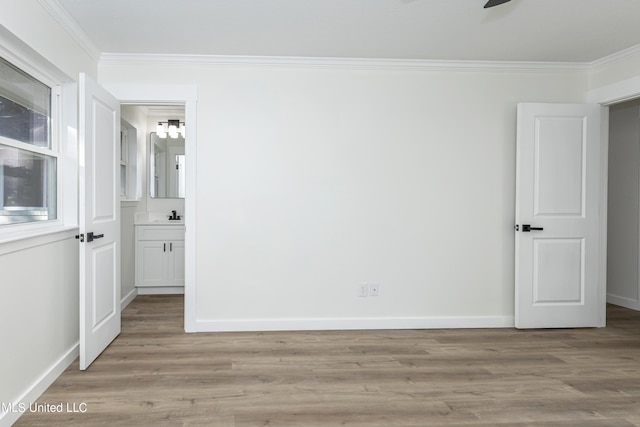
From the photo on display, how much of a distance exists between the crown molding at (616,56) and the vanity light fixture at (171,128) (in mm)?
4585

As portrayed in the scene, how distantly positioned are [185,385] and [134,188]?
10.8 feet

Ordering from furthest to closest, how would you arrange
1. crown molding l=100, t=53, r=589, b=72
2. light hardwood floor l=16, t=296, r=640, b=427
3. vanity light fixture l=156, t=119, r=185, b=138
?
vanity light fixture l=156, t=119, r=185, b=138 → crown molding l=100, t=53, r=589, b=72 → light hardwood floor l=16, t=296, r=640, b=427

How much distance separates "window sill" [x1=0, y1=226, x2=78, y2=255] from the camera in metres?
2.18

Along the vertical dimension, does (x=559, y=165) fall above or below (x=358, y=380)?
above

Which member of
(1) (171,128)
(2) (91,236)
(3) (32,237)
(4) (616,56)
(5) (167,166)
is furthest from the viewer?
(5) (167,166)

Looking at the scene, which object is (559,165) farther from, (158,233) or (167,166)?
(167,166)

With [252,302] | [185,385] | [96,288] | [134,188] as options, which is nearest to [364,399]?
[185,385]

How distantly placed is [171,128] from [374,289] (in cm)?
344

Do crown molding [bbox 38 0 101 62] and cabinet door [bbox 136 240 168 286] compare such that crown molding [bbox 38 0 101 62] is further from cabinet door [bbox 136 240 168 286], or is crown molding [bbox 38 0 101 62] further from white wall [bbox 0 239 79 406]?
cabinet door [bbox 136 240 168 286]

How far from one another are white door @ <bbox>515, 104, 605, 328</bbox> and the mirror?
4.06 meters

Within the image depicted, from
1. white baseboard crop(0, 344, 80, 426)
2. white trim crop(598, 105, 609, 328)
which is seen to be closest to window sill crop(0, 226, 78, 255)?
white baseboard crop(0, 344, 80, 426)

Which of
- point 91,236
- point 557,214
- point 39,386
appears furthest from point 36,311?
point 557,214

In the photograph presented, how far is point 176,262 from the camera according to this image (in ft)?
17.4

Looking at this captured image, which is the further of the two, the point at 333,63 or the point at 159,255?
the point at 159,255
